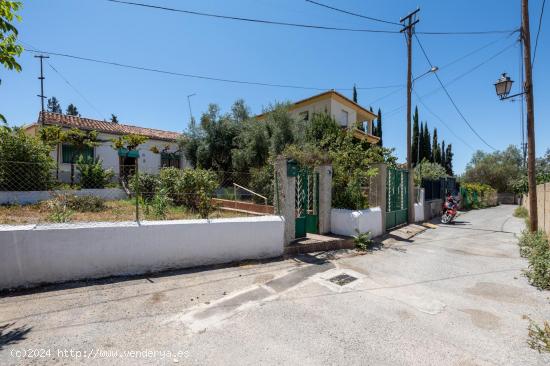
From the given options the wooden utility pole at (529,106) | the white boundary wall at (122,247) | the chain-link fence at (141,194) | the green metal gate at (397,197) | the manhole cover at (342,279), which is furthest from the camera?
the green metal gate at (397,197)

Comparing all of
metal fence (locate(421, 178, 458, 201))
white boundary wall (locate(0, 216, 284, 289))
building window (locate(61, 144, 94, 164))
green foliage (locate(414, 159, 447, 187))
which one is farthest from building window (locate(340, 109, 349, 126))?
building window (locate(61, 144, 94, 164))

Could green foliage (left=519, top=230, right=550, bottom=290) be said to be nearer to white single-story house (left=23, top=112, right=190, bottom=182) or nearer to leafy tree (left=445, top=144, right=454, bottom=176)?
white single-story house (left=23, top=112, right=190, bottom=182)

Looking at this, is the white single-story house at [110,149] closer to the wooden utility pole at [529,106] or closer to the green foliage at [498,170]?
the wooden utility pole at [529,106]

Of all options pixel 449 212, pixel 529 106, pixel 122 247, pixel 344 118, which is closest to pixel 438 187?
pixel 449 212

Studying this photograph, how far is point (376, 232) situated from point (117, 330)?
805 centimetres

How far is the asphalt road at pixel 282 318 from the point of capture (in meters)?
2.91

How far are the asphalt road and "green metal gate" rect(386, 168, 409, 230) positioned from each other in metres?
4.82

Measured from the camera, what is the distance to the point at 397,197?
11.5m

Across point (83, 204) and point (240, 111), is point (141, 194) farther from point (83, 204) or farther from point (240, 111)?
point (240, 111)

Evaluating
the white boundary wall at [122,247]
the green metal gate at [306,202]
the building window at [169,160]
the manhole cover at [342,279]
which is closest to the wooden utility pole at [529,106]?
the green metal gate at [306,202]

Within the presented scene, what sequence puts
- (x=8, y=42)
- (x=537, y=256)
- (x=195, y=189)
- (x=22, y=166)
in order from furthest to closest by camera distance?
(x=22, y=166)
(x=195, y=189)
(x=537, y=256)
(x=8, y=42)

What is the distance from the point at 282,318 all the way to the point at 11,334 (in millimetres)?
3275

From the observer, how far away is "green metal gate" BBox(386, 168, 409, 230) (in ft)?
35.0

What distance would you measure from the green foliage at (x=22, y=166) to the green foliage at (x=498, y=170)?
45.8m
